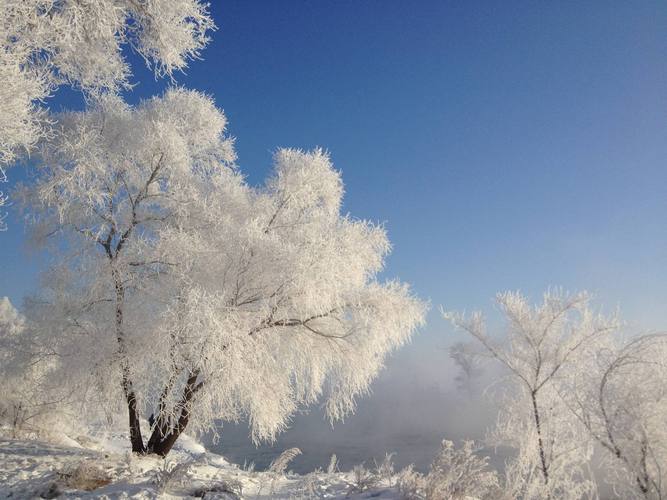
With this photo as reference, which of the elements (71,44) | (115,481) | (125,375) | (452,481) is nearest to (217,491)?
(115,481)

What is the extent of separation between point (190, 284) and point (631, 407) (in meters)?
9.24

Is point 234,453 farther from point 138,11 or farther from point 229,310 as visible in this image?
point 138,11

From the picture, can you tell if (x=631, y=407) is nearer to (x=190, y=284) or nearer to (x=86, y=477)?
(x=190, y=284)

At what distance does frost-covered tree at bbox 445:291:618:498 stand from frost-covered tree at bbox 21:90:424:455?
126 inches

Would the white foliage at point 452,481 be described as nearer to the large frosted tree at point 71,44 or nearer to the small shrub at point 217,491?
the small shrub at point 217,491

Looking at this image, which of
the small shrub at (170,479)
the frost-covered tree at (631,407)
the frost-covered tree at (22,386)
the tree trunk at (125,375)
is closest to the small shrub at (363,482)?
the small shrub at (170,479)

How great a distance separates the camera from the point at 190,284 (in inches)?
284

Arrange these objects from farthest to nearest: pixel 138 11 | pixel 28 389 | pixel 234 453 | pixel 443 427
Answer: pixel 443 427
pixel 234 453
pixel 28 389
pixel 138 11

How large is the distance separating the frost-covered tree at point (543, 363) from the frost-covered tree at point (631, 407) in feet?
1.30

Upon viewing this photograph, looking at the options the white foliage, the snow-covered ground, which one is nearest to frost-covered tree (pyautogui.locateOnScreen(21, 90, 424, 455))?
the snow-covered ground

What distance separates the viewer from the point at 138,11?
675cm

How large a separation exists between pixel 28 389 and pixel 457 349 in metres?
11.7

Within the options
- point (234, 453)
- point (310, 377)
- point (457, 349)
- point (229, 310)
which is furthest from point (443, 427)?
point (229, 310)

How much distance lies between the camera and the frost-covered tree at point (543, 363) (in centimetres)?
977
